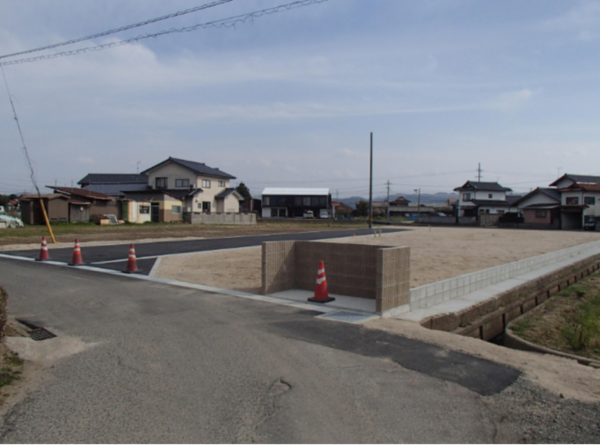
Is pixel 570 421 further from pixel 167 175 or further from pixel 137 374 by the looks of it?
pixel 167 175

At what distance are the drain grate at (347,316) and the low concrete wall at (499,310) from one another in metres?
0.94

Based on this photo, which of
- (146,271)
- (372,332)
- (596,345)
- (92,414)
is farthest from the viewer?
(146,271)

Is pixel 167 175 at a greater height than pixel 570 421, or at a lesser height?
greater

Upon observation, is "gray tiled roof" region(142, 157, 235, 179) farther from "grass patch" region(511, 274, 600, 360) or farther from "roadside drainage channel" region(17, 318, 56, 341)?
"roadside drainage channel" region(17, 318, 56, 341)

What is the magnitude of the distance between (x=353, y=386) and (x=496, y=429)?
129cm

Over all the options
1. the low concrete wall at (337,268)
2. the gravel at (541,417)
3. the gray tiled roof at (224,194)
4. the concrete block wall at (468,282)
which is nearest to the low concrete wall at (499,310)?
the concrete block wall at (468,282)

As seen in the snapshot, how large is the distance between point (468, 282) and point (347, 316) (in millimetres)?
4001

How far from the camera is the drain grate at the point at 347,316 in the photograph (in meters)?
6.78

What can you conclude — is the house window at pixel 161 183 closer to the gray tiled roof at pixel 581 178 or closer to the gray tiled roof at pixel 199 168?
the gray tiled roof at pixel 199 168

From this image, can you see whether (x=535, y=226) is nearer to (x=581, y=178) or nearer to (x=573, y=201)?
(x=573, y=201)

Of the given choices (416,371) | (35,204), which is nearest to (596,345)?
(416,371)

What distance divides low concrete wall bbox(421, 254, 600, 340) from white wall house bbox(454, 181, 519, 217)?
5419 centimetres

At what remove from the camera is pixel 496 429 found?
11.5 feet

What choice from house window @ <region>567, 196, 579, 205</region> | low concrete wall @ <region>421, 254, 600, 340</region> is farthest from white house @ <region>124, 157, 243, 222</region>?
house window @ <region>567, 196, 579, 205</region>
